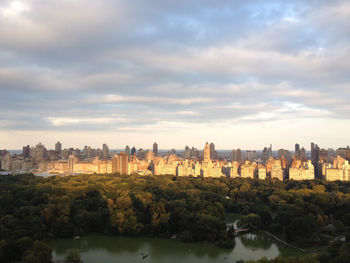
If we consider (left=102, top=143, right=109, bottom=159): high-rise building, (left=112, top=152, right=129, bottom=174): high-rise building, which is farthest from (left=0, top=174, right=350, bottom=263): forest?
(left=102, top=143, right=109, bottom=159): high-rise building

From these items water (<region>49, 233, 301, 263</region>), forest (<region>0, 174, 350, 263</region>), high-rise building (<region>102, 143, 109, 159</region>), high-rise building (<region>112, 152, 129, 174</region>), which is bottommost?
water (<region>49, 233, 301, 263</region>)

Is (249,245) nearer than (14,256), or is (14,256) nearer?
(14,256)

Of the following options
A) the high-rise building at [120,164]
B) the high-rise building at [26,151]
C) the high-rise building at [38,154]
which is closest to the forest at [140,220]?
the high-rise building at [120,164]

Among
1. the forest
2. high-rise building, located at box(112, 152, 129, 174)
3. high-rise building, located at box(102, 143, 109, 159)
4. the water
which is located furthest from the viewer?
high-rise building, located at box(102, 143, 109, 159)

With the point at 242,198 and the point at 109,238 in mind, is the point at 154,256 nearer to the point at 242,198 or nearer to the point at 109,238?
the point at 109,238

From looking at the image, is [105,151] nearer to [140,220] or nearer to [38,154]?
[38,154]

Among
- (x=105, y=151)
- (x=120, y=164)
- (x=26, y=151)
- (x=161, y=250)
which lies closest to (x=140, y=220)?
(x=161, y=250)

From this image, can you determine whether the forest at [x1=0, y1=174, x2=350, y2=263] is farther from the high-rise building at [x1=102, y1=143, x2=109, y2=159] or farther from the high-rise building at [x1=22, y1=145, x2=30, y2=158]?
the high-rise building at [x1=102, y1=143, x2=109, y2=159]

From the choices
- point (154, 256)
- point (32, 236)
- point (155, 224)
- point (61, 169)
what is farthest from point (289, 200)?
point (61, 169)
